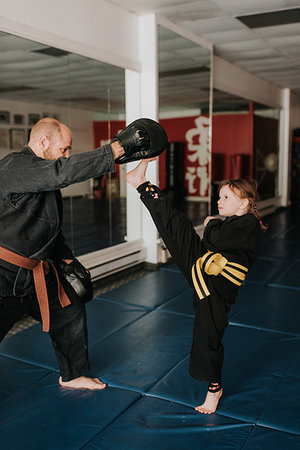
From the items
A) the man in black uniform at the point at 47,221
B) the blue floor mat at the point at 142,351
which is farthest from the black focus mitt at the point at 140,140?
the blue floor mat at the point at 142,351

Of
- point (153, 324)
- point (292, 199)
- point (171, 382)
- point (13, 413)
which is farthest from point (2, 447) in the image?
point (292, 199)

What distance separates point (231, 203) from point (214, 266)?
1.09ft

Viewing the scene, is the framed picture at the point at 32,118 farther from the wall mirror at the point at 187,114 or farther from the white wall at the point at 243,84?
the white wall at the point at 243,84

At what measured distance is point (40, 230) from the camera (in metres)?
1.91

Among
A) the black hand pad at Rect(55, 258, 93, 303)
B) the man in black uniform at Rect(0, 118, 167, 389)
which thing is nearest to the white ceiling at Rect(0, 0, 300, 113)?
the man in black uniform at Rect(0, 118, 167, 389)

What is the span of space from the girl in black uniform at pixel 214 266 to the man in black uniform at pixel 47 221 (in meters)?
0.44

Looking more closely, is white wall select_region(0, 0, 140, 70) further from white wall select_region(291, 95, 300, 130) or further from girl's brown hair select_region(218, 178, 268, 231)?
white wall select_region(291, 95, 300, 130)

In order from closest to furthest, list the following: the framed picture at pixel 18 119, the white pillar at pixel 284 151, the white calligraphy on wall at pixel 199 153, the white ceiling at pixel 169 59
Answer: the white ceiling at pixel 169 59 < the framed picture at pixel 18 119 < the white calligraphy on wall at pixel 199 153 < the white pillar at pixel 284 151

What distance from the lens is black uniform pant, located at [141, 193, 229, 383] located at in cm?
194

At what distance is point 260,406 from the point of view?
208 cm

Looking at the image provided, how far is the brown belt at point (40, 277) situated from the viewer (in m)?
1.88

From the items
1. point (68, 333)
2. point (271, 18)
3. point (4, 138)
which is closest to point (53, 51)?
point (4, 138)

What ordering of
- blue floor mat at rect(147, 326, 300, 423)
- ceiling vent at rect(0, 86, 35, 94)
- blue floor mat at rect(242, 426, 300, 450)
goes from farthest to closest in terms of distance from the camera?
ceiling vent at rect(0, 86, 35, 94) → blue floor mat at rect(147, 326, 300, 423) → blue floor mat at rect(242, 426, 300, 450)

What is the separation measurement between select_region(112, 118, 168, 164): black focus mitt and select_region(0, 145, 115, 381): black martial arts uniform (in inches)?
2.5
